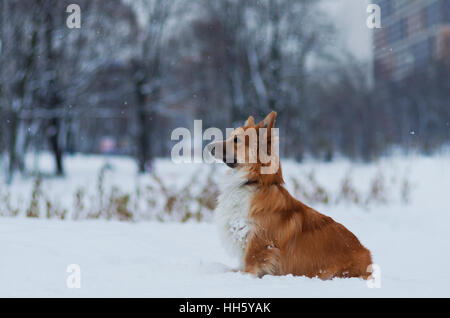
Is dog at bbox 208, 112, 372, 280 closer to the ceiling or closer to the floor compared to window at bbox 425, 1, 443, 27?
closer to the floor

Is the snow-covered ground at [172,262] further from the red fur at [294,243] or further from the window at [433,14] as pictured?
the window at [433,14]

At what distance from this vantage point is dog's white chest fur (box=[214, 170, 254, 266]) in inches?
159

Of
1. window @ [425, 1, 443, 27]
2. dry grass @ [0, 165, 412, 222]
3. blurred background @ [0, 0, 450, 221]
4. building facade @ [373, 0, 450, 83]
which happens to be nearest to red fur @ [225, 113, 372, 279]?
dry grass @ [0, 165, 412, 222]

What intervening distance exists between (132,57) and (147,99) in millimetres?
2512

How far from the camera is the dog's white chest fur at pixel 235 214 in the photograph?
4043mm

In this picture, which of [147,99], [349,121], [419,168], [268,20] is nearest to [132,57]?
[147,99]

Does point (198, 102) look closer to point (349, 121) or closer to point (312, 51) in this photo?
point (312, 51)

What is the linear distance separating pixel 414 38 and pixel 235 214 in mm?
47687

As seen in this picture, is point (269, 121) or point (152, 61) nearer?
point (269, 121)

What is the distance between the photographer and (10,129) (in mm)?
15703

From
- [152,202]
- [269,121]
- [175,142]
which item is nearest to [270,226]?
[269,121]

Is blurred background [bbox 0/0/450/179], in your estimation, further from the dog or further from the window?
the window

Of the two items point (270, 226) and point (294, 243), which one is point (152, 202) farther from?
point (294, 243)

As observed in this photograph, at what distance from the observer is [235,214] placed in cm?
410
